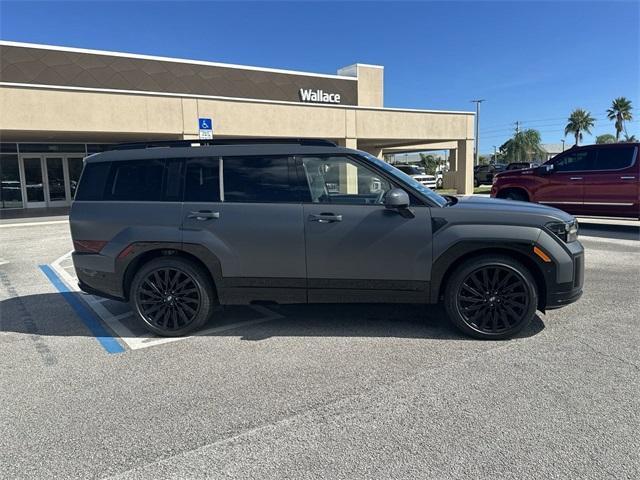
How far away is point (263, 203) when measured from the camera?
4.66m

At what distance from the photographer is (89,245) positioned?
494 centimetres

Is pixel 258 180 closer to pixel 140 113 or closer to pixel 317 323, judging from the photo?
pixel 317 323

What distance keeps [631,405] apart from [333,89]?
2786 centimetres

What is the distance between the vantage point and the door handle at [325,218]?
4.52m

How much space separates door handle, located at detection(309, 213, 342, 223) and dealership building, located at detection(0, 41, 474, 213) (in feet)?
40.7

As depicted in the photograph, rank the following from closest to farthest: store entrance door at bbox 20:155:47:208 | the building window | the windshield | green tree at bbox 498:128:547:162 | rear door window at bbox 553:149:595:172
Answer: the windshield < rear door window at bbox 553:149:595:172 < the building window < store entrance door at bbox 20:155:47:208 < green tree at bbox 498:128:547:162

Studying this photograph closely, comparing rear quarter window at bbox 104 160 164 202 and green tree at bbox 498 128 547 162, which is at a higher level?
green tree at bbox 498 128 547 162

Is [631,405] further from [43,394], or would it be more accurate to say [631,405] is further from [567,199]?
[567,199]

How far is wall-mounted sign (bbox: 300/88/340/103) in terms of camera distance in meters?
26.7

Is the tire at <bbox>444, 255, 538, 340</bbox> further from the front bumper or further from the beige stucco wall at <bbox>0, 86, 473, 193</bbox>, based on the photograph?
the beige stucco wall at <bbox>0, 86, 473, 193</bbox>

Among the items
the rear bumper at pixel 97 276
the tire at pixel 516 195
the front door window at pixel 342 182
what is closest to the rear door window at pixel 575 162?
the tire at pixel 516 195

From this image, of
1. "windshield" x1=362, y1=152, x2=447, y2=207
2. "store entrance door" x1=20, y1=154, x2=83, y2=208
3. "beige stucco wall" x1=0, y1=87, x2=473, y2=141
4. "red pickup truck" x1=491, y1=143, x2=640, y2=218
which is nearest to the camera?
"windshield" x1=362, y1=152, x2=447, y2=207

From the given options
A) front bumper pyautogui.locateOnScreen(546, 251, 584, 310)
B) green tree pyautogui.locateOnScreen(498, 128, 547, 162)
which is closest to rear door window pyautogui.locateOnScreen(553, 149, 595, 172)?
front bumper pyautogui.locateOnScreen(546, 251, 584, 310)

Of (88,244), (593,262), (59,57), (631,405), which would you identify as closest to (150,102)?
(59,57)
